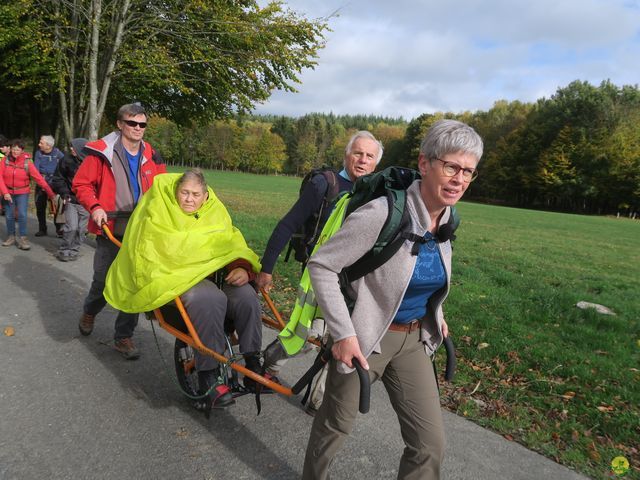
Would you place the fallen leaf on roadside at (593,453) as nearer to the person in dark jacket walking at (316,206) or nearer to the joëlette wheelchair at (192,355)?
the person in dark jacket walking at (316,206)

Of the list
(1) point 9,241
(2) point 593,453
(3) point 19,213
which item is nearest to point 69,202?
(3) point 19,213

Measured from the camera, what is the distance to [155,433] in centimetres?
325

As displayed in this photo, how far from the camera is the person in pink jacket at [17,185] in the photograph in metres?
8.91

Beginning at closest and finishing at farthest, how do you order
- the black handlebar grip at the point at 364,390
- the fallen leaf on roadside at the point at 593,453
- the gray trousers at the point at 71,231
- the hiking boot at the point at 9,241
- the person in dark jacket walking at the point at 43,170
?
the black handlebar grip at the point at 364,390
the fallen leaf on roadside at the point at 593,453
the gray trousers at the point at 71,231
the hiking boot at the point at 9,241
the person in dark jacket walking at the point at 43,170

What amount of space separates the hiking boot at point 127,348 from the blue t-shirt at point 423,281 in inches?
119

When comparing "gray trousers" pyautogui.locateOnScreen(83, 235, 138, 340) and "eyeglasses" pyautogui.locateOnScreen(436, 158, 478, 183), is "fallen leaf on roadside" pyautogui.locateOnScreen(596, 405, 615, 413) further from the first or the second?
"gray trousers" pyautogui.locateOnScreen(83, 235, 138, 340)

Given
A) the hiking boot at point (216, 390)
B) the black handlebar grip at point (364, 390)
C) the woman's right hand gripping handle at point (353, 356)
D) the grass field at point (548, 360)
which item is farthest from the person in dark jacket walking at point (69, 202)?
the black handlebar grip at point (364, 390)

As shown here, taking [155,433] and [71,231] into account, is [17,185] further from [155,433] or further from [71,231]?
[155,433]

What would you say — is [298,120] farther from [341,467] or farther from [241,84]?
[341,467]

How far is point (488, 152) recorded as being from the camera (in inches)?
2719

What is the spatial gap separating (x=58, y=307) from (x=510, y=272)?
8.33 metres

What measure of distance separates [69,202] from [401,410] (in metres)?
7.96

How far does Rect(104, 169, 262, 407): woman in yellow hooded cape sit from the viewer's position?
325cm

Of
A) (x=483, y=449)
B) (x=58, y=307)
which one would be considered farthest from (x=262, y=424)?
(x=58, y=307)
